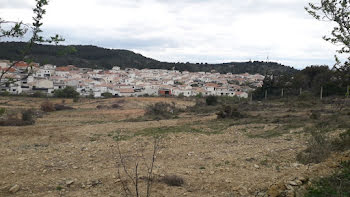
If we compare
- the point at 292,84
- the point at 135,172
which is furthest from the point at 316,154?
the point at 292,84

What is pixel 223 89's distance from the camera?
6144cm

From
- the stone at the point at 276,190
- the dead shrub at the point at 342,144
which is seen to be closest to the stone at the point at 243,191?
the stone at the point at 276,190

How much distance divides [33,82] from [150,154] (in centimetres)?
5776

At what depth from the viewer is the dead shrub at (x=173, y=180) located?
5.94 meters

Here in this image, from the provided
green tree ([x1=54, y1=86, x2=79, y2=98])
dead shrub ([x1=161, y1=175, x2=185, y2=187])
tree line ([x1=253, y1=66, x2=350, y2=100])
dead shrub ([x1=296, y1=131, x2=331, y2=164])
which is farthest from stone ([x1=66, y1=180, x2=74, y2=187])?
green tree ([x1=54, y1=86, x2=79, y2=98])

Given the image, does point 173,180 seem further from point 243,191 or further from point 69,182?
point 69,182

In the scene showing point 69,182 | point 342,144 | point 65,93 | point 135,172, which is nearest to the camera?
point 69,182

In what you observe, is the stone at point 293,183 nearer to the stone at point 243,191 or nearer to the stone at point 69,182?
the stone at point 243,191

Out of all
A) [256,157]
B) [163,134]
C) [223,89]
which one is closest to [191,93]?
[223,89]

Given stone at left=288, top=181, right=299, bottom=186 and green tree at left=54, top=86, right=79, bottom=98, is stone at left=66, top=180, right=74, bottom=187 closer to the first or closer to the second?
stone at left=288, top=181, right=299, bottom=186

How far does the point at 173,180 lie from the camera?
19.6 feet

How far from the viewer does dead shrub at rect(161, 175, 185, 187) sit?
19.5 feet

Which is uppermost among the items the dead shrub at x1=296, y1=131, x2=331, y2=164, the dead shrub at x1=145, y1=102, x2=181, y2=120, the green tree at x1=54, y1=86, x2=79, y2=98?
the dead shrub at x1=296, y1=131, x2=331, y2=164

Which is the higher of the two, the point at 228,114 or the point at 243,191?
the point at 243,191
